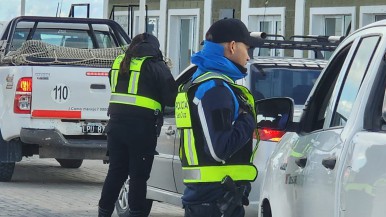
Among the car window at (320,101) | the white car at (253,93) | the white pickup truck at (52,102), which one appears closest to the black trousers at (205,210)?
the car window at (320,101)

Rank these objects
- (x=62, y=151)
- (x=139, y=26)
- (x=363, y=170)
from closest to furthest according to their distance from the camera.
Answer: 1. (x=363, y=170)
2. (x=62, y=151)
3. (x=139, y=26)

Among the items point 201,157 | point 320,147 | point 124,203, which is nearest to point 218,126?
point 201,157

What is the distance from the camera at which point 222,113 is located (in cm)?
536

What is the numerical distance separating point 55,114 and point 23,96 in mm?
427

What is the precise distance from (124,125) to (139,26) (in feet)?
64.1

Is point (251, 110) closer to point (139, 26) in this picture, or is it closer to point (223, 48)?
point (223, 48)

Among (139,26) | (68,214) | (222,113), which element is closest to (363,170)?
(222,113)

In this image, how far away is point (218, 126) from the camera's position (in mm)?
5371

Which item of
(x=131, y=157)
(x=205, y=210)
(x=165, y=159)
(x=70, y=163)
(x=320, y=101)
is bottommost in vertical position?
(x=70, y=163)

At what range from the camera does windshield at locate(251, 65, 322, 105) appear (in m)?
9.16

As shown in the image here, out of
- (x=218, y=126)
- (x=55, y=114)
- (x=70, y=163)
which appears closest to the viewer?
(x=218, y=126)

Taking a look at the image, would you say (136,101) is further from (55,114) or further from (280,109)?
(55,114)

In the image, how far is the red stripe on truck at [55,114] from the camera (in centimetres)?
1296

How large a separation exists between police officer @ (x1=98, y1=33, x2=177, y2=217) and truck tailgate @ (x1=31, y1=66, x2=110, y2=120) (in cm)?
376
